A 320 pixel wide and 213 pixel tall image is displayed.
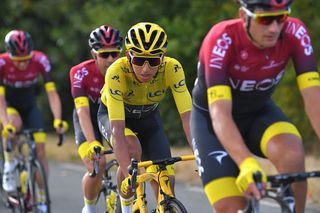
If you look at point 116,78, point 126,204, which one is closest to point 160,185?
point 126,204

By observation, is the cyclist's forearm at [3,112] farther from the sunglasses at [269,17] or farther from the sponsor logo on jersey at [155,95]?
the sunglasses at [269,17]

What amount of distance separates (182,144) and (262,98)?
12.1 m

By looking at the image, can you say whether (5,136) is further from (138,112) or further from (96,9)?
(96,9)

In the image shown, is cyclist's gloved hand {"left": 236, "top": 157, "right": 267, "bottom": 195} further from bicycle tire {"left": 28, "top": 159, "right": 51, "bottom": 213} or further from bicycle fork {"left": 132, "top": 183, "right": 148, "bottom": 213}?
bicycle tire {"left": 28, "top": 159, "right": 51, "bottom": 213}

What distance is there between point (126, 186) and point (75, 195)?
5.26 metres

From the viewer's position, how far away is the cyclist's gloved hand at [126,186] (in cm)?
612

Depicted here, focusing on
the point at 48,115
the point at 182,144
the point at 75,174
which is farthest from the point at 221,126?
the point at 48,115

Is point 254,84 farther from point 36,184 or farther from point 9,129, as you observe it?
point 9,129

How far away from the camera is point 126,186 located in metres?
6.23

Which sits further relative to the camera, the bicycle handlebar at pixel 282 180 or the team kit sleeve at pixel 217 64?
the team kit sleeve at pixel 217 64

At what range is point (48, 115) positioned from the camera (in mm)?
22625

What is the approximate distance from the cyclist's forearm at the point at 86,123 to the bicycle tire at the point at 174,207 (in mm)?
1644

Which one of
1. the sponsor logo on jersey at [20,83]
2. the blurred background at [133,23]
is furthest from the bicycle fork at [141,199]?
the blurred background at [133,23]

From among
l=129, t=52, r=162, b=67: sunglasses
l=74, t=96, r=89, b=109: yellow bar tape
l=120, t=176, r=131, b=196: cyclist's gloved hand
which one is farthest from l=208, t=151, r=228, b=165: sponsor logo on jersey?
l=74, t=96, r=89, b=109: yellow bar tape
